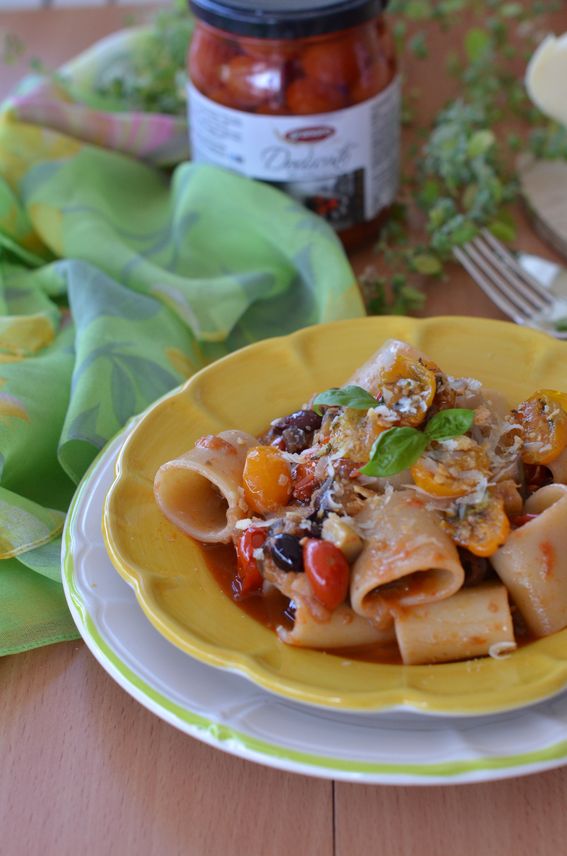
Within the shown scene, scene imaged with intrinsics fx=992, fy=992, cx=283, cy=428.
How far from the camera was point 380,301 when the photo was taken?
2.45m

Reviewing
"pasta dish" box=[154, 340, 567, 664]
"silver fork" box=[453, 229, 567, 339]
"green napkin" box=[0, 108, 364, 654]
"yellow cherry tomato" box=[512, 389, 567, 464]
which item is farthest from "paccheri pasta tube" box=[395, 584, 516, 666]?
"silver fork" box=[453, 229, 567, 339]

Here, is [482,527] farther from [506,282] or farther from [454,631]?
[506,282]

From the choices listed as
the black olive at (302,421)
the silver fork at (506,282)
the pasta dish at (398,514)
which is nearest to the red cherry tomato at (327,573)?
the pasta dish at (398,514)

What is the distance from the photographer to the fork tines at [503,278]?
235 centimetres

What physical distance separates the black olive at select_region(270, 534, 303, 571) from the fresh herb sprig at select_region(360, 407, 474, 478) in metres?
0.15

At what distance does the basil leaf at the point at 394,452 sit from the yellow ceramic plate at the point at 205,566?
283mm

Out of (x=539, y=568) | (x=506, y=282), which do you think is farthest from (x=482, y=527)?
(x=506, y=282)

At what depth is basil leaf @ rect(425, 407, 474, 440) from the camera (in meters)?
1.51

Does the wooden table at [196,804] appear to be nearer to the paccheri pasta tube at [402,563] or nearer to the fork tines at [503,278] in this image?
the paccheri pasta tube at [402,563]

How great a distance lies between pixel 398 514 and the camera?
1.47 meters

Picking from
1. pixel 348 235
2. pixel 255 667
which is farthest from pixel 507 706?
pixel 348 235

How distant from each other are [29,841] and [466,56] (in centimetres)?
298

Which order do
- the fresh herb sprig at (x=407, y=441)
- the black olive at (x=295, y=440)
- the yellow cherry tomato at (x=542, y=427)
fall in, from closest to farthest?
1. the fresh herb sprig at (x=407, y=441)
2. the yellow cherry tomato at (x=542, y=427)
3. the black olive at (x=295, y=440)

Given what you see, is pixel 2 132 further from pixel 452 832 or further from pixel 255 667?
pixel 452 832
